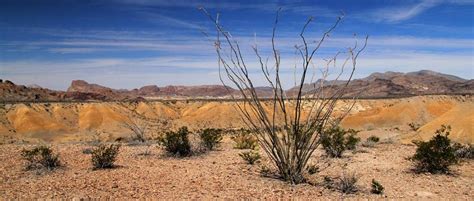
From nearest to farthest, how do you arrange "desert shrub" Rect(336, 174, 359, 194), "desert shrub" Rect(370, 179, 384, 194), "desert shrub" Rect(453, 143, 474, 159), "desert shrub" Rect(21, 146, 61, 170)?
"desert shrub" Rect(370, 179, 384, 194)
"desert shrub" Rect(336, 174, 359, 194)
"desert shrub" Rect(21, 146, 61, 170)
"desert shrub" Rect(453, 143, 474, 159)

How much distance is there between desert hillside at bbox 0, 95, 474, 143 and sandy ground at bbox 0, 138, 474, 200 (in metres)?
30.6

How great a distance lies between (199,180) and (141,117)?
59.4m

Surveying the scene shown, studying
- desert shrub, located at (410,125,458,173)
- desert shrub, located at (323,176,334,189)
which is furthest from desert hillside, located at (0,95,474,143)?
desert shrub, located at (323,176,334,189)

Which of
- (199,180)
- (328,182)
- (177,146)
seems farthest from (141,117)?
(328,182)

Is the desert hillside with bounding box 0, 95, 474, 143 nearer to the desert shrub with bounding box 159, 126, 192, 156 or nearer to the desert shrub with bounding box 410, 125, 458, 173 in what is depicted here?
the desert shrub with bounding box 159, 126, 192, 156

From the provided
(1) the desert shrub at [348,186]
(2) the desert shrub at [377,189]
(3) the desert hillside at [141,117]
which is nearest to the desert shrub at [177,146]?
(1) the desert shrub at [348,186]

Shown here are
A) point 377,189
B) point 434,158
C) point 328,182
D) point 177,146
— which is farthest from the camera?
A: point 177,146

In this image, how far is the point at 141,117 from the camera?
66812 millimetres

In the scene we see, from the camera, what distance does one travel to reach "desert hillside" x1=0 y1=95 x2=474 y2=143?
49438 millimetres

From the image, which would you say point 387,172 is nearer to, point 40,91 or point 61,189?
point 61,189

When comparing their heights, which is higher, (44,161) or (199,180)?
(44,161)

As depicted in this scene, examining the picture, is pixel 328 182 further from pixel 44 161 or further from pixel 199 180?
pixel 44 161

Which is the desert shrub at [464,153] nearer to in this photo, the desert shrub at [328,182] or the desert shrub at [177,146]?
the desert shrub at [328,182]

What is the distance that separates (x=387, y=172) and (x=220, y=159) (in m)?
4.30
